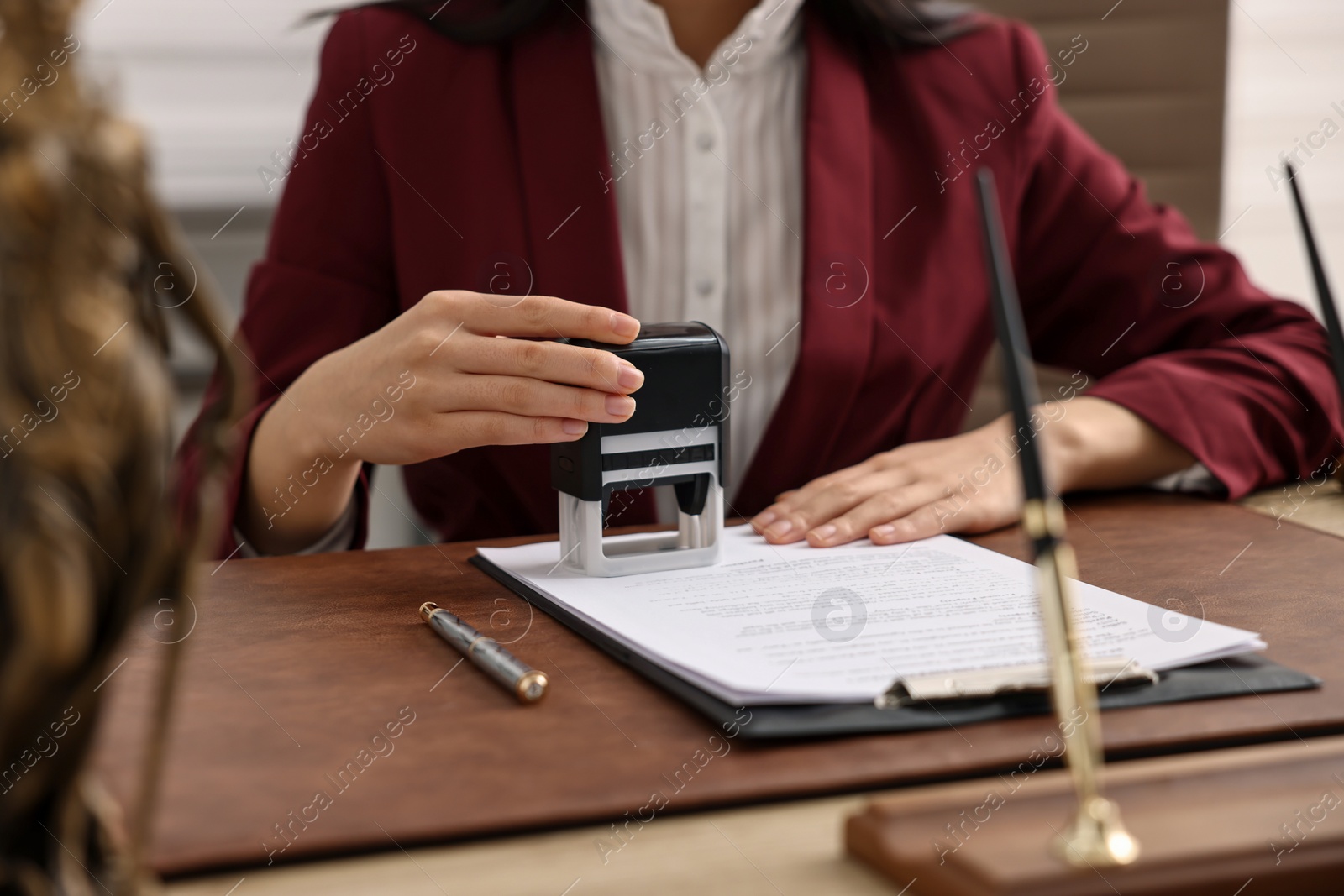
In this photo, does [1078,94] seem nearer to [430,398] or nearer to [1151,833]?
[430,398]

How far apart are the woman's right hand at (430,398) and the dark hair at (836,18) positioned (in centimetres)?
44

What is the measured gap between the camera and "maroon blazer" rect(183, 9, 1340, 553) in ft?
3.43

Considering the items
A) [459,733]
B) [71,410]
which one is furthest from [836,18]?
[71,410]

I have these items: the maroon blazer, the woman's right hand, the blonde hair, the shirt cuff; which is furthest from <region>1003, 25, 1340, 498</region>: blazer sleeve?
the blonde hair

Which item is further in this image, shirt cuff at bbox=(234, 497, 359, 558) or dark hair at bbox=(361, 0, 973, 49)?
dark hair at bbox=(361, 0, 973, 49)

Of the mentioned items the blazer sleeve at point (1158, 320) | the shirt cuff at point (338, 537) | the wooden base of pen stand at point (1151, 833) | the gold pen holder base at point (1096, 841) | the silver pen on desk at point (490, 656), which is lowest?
the shirt cuff at point (338, 537)

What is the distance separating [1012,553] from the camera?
756mm

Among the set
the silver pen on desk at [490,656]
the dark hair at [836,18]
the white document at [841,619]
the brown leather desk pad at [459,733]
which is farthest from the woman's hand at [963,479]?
the dark hair at [836,18]

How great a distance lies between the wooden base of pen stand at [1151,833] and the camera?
0.34m

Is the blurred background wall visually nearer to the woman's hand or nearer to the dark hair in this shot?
the dark hair

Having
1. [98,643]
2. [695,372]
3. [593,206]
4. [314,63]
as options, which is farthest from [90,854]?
[314,63]

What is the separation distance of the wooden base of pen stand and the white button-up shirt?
30.1 inches

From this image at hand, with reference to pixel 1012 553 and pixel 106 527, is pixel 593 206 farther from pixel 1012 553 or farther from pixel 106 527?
pixel 106 527

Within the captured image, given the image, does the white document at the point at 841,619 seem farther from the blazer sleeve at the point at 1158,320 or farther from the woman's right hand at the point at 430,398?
the blazer sleeve at the point at 1158,320
